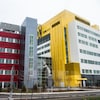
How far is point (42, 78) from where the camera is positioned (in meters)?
73.5

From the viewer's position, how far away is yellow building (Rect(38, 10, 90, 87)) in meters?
78.2

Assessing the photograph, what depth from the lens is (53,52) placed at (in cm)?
8938

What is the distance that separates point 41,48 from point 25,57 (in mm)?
35279

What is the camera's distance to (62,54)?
83.5 m

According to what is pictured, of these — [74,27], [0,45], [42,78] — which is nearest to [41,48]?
[74,27]

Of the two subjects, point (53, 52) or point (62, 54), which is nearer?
point (62, 54)

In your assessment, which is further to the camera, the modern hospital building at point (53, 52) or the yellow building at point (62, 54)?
the yellow building at point (62, 54)

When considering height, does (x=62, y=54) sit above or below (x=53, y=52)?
below

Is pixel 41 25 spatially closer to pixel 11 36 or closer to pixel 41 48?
pixel 41 48

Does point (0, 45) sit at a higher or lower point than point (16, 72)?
higher

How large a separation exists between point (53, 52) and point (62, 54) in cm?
696

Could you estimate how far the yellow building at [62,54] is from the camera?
3081 inches

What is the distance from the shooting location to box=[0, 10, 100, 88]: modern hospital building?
66.1 meters

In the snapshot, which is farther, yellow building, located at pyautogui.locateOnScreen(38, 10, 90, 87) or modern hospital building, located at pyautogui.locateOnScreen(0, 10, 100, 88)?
yellow building, located at pyautogui.locateOnScreen(38, 10, 90, 87)
